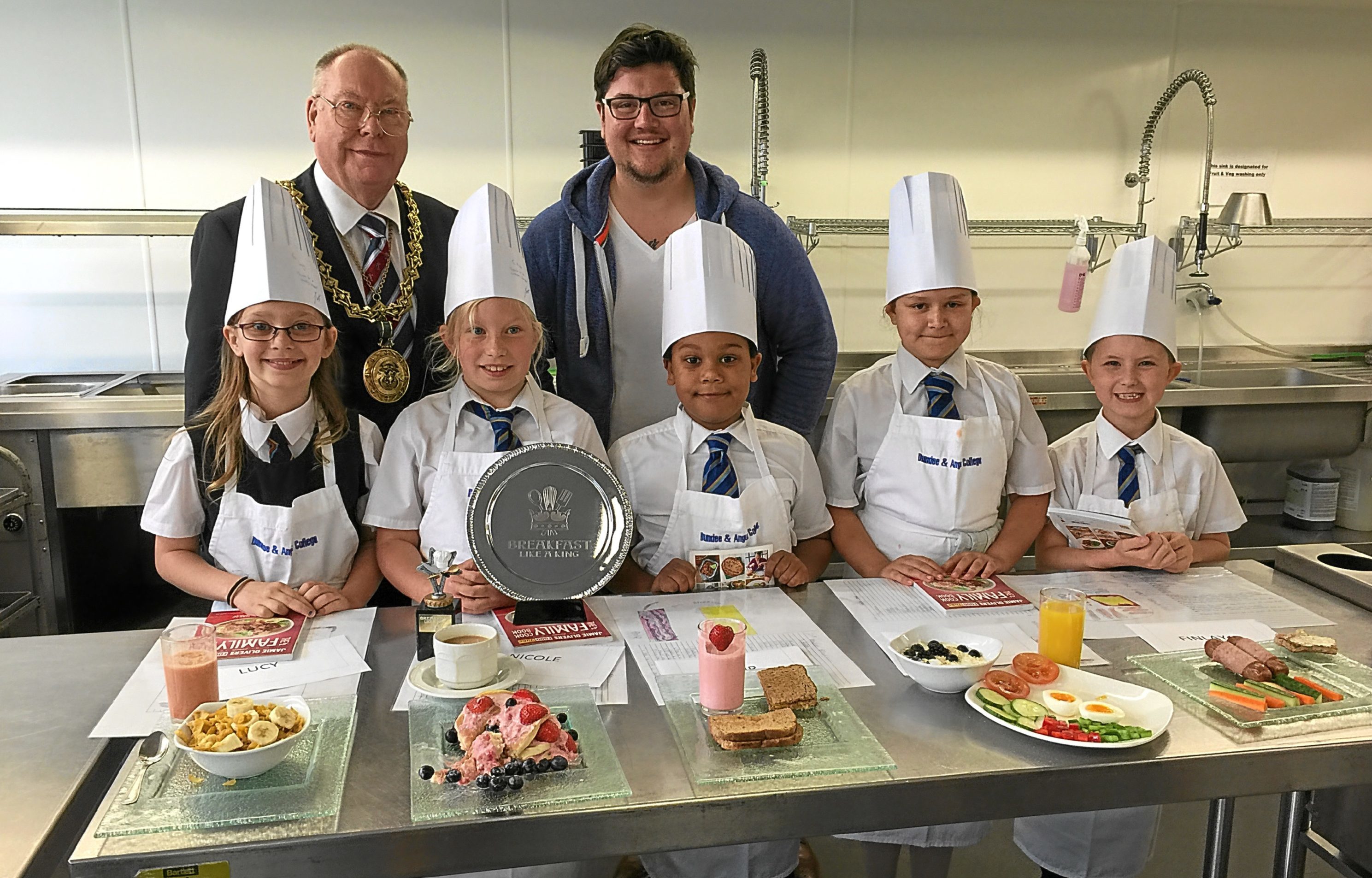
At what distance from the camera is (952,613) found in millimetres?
1779

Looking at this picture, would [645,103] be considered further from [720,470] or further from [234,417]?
[234,417]

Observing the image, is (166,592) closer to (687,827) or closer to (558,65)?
(558,65)

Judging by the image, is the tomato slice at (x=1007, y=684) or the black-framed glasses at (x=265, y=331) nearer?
the tomato slice at (x=1007, y=684)

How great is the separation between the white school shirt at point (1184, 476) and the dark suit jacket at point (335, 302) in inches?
59.5

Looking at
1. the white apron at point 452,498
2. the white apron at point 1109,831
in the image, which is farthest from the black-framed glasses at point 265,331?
the white apron at point 1109,831

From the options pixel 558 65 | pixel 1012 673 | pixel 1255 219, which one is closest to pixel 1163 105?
pixel 1255 219

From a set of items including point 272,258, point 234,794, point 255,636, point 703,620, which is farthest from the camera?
point 272,258

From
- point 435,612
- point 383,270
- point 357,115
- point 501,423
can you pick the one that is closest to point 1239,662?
point 435,612

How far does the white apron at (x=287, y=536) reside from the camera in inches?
72.0

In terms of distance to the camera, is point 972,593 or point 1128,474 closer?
point 972,593

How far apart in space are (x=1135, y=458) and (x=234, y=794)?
1893 mm

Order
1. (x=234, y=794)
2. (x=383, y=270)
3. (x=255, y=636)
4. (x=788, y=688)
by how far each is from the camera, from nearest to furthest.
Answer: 1. (x=234, y=794)
2. (x=788, y=688)
3. (x=255, y=636)
4. (x=383, y=270)

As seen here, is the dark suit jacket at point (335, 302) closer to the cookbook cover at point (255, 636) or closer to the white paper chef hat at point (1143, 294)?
the cookbook cover at point (255, 636)

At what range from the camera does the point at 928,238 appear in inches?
81.4
